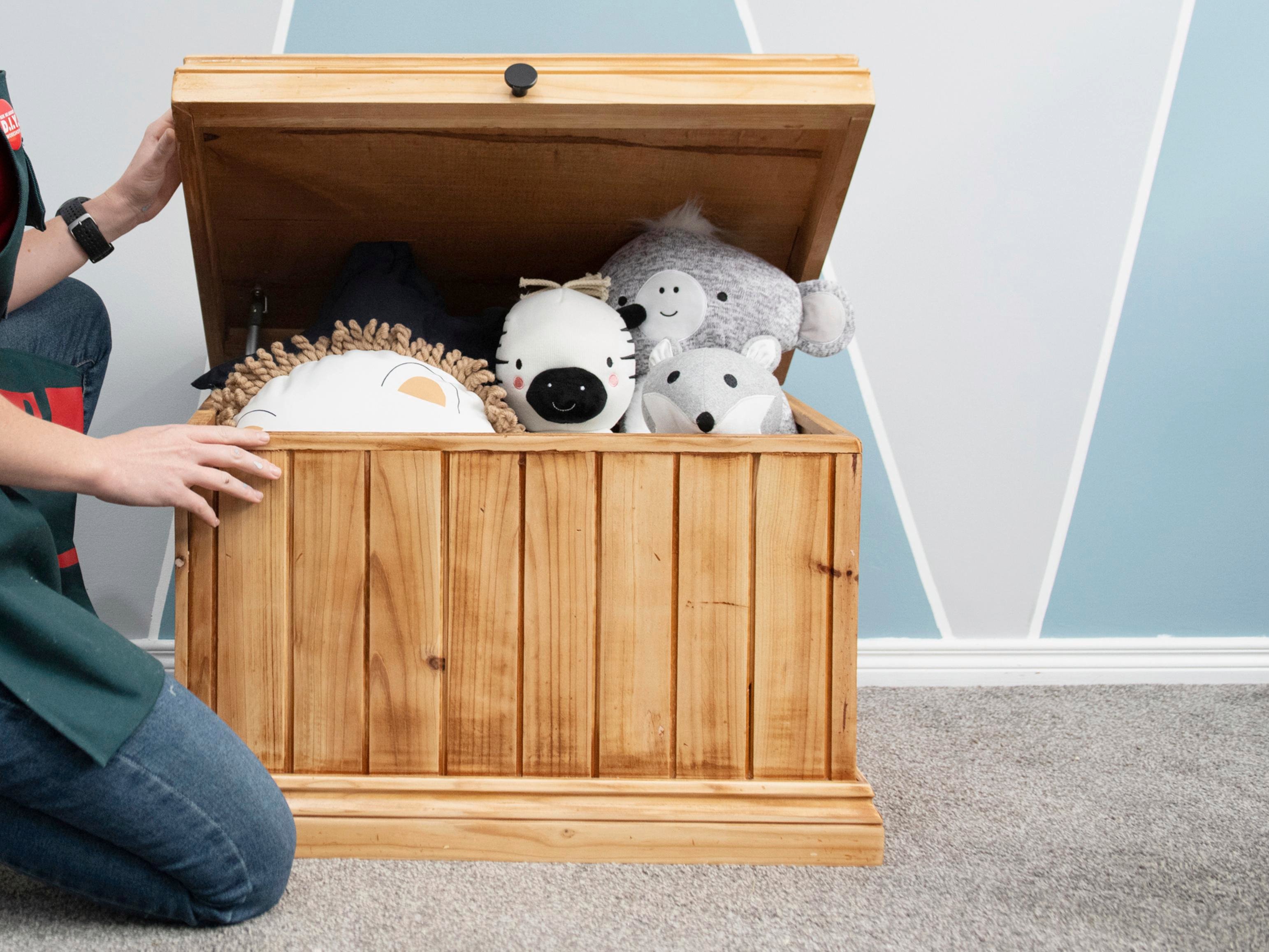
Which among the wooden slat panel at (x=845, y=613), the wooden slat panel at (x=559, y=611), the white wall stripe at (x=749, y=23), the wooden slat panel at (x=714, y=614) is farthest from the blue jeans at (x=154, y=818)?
the white wall stripe at (x=749, y=23)

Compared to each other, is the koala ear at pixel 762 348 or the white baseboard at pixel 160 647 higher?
the koala ear at pixel 762 348

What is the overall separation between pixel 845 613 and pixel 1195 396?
87cm

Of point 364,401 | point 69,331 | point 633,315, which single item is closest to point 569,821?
point 364,401

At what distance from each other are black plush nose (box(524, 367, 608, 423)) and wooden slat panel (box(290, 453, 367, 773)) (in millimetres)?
193

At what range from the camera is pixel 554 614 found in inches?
29.7

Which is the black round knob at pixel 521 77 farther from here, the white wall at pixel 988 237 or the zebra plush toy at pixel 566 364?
the white wall at pixel 988 237

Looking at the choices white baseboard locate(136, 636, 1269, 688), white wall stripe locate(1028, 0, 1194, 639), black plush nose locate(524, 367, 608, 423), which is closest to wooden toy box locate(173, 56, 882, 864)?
black plush nose locate(524, 367, 608, 423)

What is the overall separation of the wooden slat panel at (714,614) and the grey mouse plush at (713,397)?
0.08 m

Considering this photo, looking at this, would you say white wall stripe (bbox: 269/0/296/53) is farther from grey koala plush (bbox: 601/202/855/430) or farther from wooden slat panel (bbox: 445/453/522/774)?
wooden slat panel (bbox: 445/453/522/774)

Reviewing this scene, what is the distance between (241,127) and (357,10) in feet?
1.63

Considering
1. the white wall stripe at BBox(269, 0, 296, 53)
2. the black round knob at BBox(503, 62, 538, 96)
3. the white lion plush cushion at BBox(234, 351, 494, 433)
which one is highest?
the white wall stripe at BBox(269, 0, 296, 53)

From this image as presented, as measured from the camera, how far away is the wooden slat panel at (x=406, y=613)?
74 centimetres

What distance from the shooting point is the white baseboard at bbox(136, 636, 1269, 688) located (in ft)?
4.37

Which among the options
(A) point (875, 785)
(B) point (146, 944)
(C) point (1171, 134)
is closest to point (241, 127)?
(B) point (146, 944)
